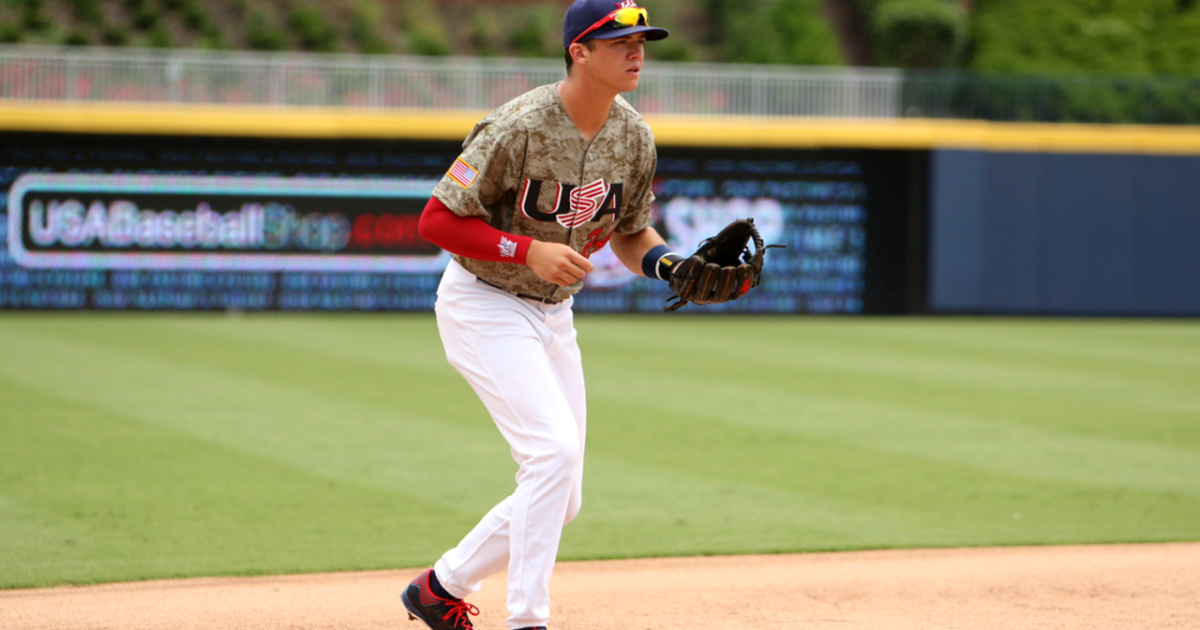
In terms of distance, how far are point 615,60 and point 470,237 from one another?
2.19ft

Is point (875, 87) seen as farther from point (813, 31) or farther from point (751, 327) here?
point (813, 31)

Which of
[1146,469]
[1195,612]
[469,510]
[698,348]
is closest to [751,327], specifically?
[698,348]

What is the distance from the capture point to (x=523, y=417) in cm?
420

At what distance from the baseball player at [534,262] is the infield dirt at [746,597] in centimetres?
75

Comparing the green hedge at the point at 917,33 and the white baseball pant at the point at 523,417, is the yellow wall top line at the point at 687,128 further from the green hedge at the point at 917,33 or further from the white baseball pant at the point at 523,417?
the white baseball pant at the point at 523,417

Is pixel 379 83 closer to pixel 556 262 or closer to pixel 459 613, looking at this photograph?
pixel 459 613

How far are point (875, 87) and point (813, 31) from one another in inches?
432

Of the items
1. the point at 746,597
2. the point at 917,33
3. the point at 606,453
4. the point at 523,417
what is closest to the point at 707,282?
the point at 523,417

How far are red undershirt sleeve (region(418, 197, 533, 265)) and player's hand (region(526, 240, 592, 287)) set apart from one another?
1.5 inches

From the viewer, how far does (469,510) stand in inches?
275

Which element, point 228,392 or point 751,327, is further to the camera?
point 751,327

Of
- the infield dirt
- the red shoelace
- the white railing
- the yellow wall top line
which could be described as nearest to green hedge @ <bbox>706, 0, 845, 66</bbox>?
the white railing

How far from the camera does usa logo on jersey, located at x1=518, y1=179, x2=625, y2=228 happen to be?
4.26m

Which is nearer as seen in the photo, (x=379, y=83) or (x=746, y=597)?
(x=746, y=597)
